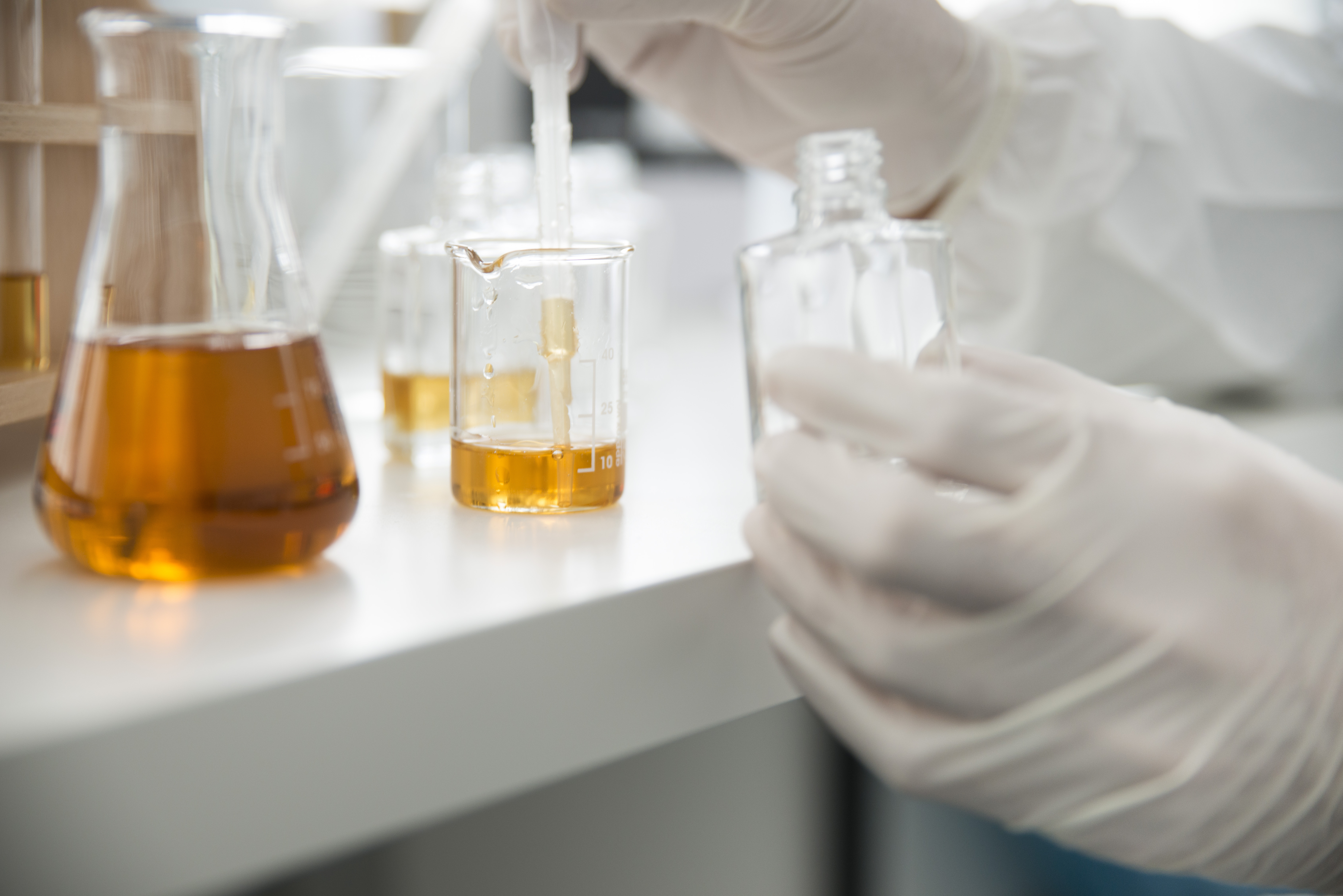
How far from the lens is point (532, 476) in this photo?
65 cm

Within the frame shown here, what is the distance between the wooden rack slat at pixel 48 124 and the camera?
0.63 metres

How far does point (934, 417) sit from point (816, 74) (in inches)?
21.6

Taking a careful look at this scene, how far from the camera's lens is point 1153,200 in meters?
1.18

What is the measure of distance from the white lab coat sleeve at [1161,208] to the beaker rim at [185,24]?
78 centimetres

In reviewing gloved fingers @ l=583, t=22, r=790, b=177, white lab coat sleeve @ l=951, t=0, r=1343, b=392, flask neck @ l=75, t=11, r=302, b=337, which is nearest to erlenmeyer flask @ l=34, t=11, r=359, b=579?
flask neck @ l=75, t=11, r=302, b=337

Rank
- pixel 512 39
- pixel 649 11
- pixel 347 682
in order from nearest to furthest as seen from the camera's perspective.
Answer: pixel 347 682
pixel 649 11
pixel 512 39

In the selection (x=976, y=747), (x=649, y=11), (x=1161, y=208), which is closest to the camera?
(x=976, y=747)

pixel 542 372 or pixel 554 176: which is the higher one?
pixel 554 176

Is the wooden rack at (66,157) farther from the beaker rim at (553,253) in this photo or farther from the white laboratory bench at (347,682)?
the beaker rim at (553,253)

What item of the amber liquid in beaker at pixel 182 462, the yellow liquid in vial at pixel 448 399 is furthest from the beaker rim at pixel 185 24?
the yellow liquid in vial at pixel 448 399

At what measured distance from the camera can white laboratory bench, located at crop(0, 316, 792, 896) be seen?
1.25 feet

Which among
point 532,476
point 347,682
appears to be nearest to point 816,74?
point 532,476

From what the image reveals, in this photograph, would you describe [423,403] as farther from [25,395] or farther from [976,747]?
A: [976,747]

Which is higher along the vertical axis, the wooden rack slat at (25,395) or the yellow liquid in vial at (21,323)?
the yellow liquid in vial at (21,323)
